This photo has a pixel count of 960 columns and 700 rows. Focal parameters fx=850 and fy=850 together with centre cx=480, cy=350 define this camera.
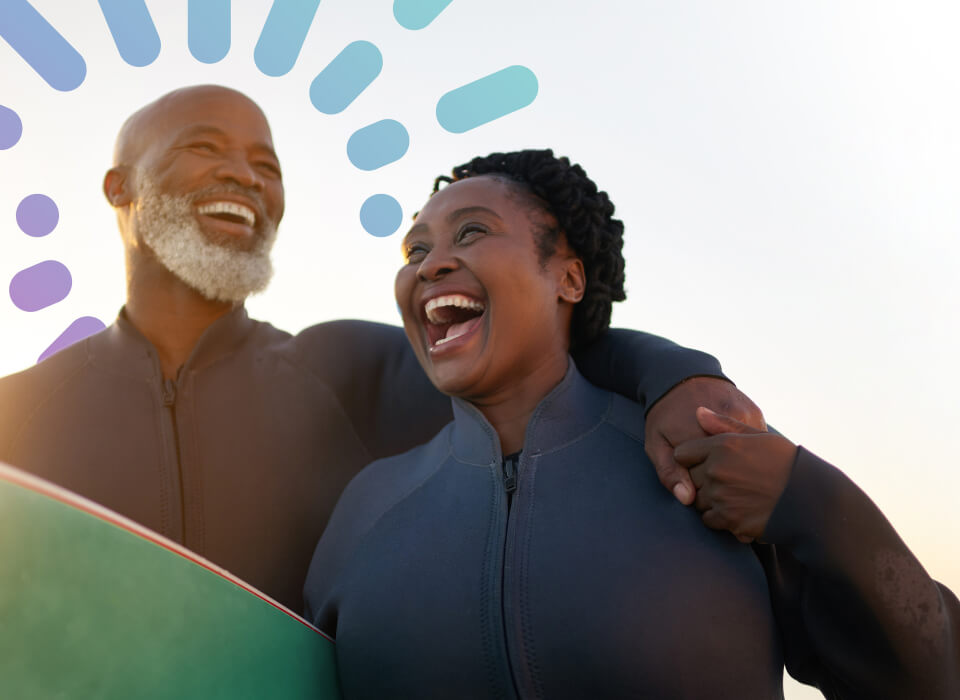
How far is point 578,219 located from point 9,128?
2234mm

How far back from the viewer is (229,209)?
2.46m

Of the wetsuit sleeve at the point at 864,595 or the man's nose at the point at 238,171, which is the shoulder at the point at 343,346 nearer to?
the man's nose at the point at 238,171

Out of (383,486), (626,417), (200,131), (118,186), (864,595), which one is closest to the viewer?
(864,595)

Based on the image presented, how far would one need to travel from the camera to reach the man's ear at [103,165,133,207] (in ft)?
8.48

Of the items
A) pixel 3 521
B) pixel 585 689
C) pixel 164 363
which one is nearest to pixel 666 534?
pixel 585 689

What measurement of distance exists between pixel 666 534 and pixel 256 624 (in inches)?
29.0

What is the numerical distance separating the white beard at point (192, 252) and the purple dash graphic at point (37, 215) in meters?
0.83

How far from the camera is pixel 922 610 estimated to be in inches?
50.4

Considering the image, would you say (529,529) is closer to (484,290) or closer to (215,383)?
(484,290)

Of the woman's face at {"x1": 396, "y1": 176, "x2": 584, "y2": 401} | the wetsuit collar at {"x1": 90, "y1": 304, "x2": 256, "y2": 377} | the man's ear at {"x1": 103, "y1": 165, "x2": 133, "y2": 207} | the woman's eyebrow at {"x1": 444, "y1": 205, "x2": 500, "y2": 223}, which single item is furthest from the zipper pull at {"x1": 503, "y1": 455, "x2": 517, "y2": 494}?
the man's ear at {"x1": 103, "y1": 165, "x2": 133, "y2": 207}

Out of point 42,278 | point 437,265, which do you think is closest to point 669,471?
point 437,265

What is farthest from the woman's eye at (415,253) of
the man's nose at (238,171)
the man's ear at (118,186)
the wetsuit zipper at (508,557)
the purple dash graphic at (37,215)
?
the purple dash graphic at (37,215)

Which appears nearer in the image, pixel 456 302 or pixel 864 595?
pixel 864 595

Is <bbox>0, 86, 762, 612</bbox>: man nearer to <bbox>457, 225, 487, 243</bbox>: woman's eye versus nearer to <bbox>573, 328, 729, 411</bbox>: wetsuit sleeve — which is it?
<bbox>573, 328, 729, 411</bbox>: wetsuit sleeve
